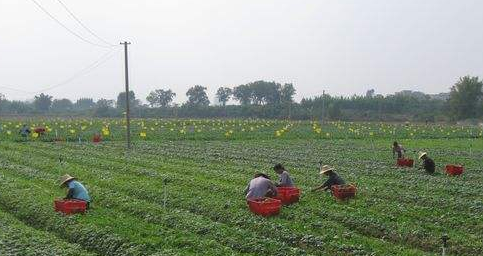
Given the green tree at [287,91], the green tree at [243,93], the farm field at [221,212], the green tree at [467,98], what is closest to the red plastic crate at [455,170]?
the farm field at [221,212]

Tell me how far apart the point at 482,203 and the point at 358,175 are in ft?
27.0

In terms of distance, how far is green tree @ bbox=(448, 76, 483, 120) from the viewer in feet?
335

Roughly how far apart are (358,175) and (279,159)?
8.66 m

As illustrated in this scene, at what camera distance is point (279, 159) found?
1336 inches

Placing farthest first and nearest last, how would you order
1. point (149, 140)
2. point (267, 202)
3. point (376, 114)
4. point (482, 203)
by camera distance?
point (376, 114) → point (149, 140) → point (482, 203) → point (267, 202)

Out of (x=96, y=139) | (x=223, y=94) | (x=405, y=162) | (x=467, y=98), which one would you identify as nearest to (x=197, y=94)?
(x=223, y=94)

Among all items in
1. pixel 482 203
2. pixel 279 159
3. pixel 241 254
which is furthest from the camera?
pixel 279 159

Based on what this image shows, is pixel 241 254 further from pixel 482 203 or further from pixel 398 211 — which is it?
pixel 482 203

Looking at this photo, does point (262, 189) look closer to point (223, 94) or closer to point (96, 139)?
point (96, 139)

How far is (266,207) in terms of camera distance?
51.8 ft

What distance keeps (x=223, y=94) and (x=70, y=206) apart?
17024 cm

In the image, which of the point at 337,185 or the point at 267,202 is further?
the point at 337,185

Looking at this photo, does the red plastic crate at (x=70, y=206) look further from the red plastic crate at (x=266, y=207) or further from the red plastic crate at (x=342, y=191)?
the red plastic crate at (x=342, y=191)

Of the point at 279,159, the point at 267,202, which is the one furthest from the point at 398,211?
the point at 279,159
